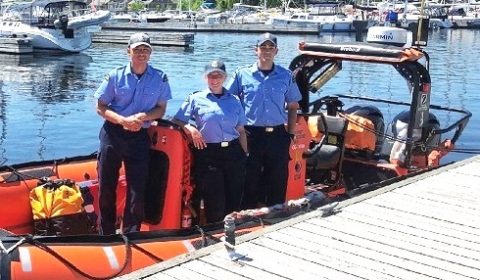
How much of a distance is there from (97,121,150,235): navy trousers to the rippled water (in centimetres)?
809

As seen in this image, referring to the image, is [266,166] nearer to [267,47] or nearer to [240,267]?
[267,47]

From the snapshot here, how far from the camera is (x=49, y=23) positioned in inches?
1510

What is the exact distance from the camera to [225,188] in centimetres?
561

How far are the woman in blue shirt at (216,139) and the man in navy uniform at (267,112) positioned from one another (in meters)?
0.37

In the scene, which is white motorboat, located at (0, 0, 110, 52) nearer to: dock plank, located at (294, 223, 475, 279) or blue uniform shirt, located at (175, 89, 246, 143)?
blue uniform shirt, located at (175, 89, 246, 143)

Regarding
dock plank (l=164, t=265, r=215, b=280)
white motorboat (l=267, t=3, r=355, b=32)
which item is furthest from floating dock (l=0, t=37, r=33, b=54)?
dock plank (l=164, t=265, r=215, b=280)

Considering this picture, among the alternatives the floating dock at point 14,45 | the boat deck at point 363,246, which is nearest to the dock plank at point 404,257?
the boat deck at point 363,246

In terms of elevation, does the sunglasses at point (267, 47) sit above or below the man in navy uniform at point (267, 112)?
above

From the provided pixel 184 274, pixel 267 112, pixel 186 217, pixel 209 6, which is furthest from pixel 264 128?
pixel 209 6

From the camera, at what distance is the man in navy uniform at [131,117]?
17.1 feet

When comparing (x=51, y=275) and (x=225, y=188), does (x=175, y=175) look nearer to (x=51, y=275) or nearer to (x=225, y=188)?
(x=225, y=188)

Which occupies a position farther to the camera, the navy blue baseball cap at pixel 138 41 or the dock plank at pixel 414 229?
the navy blue baseball cap at pixel 138 41

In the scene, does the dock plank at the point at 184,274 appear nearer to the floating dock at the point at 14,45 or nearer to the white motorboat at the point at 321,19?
the floating dock at the point at 14,45

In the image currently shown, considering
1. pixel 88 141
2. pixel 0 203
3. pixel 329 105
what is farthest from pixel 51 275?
pixel 88 141
